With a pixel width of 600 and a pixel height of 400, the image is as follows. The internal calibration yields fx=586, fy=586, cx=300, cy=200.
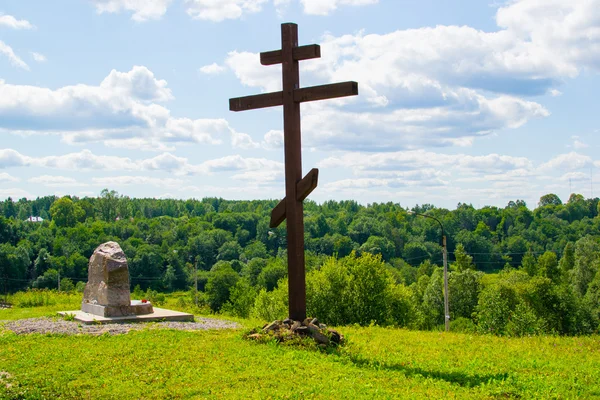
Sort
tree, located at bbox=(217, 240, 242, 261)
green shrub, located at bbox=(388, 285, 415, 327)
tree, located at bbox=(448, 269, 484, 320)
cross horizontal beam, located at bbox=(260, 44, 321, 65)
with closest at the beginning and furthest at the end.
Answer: cross horizontal beam, located at bbox=(260, 44, 321, 65), green shrub, located at bbox=(388, 285, 415, 327), tree, located at bbox=(448, 269, 484, 320), tree, located at bbox=(217, 240, 242, 261)

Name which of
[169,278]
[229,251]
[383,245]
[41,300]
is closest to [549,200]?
[383,245]

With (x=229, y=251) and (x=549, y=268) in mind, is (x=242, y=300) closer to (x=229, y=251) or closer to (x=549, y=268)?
(x=549, y=268)

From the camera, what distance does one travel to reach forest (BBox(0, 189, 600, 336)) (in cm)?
2789

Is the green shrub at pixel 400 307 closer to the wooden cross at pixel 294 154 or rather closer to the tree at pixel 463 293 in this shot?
the wooden cross at pixel 294 154

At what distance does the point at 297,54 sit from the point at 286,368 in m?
5.33

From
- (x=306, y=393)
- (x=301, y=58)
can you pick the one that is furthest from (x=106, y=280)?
(x=306, y=393)

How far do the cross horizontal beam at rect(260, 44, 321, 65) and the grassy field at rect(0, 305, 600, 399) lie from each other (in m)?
4.92

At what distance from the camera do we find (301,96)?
10.2 m

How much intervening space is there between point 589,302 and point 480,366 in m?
47.0

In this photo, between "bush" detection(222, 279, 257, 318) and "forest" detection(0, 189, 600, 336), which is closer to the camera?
"forest" detection(0, 189, 600, 336)

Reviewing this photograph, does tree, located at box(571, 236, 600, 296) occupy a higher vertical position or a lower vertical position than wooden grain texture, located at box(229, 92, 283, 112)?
lower

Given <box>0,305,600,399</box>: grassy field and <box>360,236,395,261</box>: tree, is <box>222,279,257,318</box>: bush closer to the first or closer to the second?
<box>0,305,600,399</box>: grassy field

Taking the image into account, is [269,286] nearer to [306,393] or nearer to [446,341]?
[446,341]

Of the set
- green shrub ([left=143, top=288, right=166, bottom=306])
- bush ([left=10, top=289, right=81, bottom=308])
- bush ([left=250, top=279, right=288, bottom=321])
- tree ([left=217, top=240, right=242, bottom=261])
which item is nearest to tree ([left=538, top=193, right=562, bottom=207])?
tree ([left=217, top=240, right=242, bottom=261])
